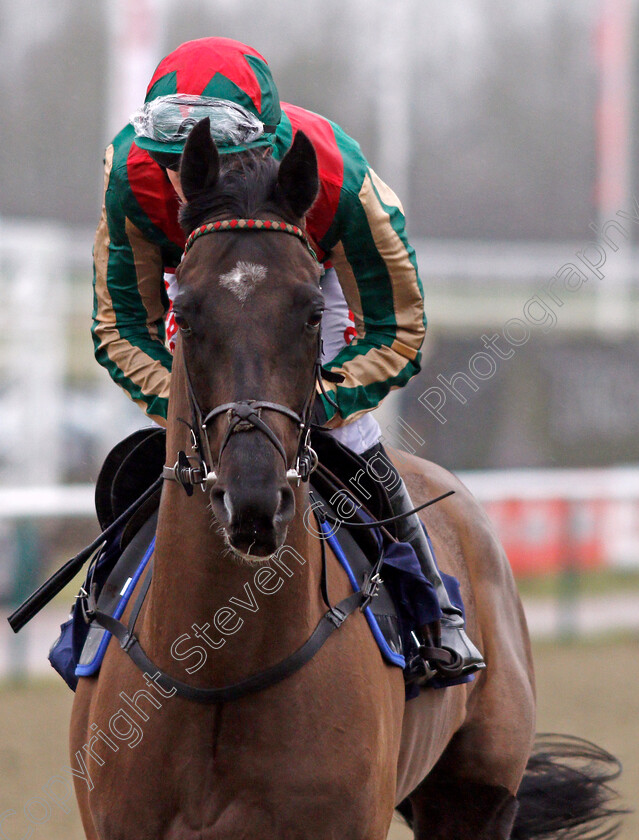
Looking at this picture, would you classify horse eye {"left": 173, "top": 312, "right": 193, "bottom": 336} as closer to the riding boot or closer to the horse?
the horse

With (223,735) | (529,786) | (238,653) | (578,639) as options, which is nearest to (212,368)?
(238,653)

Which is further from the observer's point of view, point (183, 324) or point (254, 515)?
point (183, 324)

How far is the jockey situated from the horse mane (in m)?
0.25

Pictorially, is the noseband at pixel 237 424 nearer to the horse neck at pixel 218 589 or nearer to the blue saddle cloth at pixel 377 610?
the horse neck at pixel 218 589

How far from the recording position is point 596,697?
7895 mm

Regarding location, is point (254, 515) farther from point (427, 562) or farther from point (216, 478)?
point (427, 562)

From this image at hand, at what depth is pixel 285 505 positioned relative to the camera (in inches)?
85.9

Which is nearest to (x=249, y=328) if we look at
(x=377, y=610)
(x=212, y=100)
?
(x=212, y=100)

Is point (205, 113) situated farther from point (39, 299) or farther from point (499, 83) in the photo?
point (499, 83)

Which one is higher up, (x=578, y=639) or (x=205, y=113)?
(x=205, y=113)

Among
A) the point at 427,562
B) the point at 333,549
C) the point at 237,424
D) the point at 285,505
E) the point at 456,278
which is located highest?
the point at 237,424

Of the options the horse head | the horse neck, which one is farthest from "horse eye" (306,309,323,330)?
the horse neck

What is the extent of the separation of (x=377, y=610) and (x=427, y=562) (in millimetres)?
376

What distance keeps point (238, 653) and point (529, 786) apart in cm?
210
